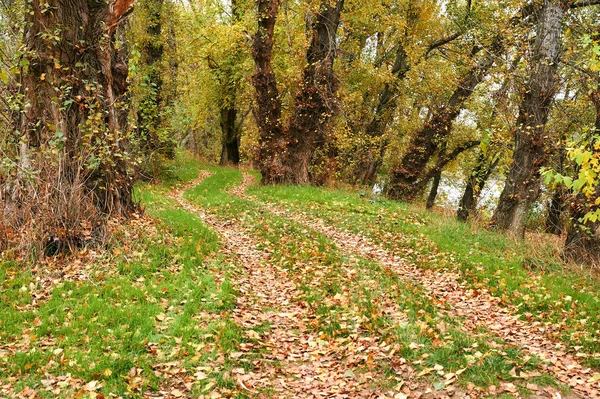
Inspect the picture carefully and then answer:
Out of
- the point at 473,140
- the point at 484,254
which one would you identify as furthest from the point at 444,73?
the point at 484,254

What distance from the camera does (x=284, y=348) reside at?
6.46 m

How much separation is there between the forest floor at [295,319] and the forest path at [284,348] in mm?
25

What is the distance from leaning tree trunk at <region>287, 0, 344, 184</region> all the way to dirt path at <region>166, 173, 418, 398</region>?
34.3 ft

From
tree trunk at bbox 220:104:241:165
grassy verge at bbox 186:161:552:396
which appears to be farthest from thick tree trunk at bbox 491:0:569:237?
tree trunk at bbox 220:104:241:165

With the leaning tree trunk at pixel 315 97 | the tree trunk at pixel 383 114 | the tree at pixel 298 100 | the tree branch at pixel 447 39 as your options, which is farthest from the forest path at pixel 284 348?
the tree branch at pixel 447 39

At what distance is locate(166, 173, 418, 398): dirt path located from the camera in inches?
217

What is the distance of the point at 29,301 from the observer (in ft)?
22.4

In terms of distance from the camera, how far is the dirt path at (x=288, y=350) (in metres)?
5.50

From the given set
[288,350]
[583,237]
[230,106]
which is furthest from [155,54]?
[583,237]

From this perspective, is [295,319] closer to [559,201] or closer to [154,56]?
[559,201]

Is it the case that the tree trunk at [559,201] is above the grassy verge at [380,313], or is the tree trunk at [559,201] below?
above

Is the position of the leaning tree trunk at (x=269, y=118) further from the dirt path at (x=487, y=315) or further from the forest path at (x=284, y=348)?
the forest path at (x=284, y=348)

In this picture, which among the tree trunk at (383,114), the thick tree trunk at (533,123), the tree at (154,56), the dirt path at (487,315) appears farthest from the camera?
the tree trunk at (383,114)

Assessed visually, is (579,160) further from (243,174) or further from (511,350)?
(243,174)
